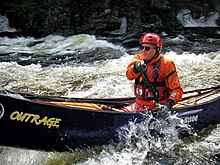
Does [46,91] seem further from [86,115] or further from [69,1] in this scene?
[69,1]

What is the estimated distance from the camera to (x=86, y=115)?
4613 millimetres

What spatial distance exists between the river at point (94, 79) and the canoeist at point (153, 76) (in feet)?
1.47

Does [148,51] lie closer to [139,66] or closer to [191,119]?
[139,66]

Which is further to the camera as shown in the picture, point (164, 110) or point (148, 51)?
point (148, 51)

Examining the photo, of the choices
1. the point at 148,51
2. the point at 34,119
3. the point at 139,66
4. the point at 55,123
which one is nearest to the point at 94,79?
the point at 148,51

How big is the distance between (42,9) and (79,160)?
441 inches

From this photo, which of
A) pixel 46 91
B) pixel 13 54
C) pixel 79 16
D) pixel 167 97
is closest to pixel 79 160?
pixel 167 97

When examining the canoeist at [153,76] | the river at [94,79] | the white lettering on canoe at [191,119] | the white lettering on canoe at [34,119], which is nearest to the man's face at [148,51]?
the canoeist at [153,76]

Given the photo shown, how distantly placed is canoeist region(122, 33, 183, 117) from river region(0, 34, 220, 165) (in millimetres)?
449

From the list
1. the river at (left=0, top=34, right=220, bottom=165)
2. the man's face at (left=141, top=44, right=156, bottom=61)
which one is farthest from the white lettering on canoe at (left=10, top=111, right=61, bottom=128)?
the man's face at (left=141, top=44, right=156, bottom=61)

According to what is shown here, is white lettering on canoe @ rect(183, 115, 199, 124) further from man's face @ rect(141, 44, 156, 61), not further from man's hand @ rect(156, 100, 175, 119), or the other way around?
man's face @ rect(141, 44, 156, 61)

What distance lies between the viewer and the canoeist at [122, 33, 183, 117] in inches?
197

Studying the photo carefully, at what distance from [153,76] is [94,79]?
397 centimetres

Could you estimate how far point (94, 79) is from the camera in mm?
8984
